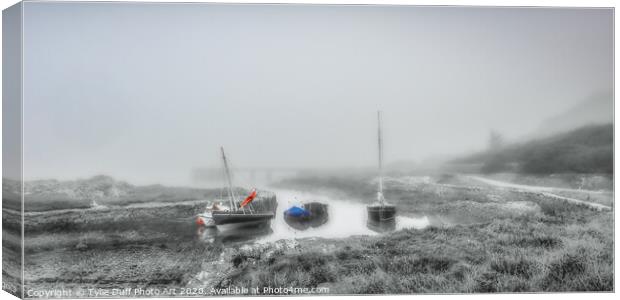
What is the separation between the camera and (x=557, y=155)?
34.2 feet

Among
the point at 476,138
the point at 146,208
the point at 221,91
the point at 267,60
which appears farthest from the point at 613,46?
the point at 146,208

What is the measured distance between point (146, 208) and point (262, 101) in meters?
2.70

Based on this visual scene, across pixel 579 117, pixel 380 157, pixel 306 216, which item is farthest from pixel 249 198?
pixel 579 117

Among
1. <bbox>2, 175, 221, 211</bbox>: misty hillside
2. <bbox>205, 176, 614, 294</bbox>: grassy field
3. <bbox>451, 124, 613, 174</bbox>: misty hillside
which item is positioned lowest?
<bbox>205, 176, 614, 294</bbox>: grassy field

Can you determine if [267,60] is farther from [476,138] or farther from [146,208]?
[476,138]

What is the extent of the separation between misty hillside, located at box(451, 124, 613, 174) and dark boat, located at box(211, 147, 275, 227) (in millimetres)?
3529

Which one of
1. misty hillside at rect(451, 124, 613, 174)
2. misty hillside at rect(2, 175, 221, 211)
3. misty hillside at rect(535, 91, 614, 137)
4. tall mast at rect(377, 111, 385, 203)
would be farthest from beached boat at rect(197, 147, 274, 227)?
misty hillside at rect(535, 91, 614, 137)

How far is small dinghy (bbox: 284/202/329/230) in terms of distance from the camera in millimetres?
10086

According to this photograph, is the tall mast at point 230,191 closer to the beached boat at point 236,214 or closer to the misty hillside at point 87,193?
the beached boat at point 236,214

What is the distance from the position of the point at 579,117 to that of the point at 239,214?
20.4 feet

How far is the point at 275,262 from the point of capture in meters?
9.77

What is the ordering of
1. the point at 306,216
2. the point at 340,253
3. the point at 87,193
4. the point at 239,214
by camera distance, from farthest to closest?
the point at 306,216 → the point at 239,214 → the point at 340,253 → the point at 87,193

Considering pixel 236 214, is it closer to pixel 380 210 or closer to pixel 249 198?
pixel 249 198

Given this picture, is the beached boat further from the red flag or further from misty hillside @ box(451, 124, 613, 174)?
misty hillside @ box(451, 124, 613, 174)
